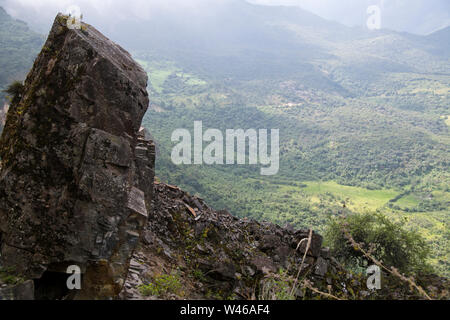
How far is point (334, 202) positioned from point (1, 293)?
74.6m

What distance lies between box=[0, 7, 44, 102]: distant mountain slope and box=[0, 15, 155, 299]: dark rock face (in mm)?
41278

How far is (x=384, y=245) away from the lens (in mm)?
17219

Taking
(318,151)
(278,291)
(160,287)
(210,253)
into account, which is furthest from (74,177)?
(318,151)

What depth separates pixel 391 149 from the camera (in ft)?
363

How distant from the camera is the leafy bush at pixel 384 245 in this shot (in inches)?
671

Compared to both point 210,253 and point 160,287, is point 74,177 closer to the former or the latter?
point 160,287

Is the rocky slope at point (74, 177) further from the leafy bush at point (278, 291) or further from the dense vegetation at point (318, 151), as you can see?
the dense vegetation at point (318, 151)

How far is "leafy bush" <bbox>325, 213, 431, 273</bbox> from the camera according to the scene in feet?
55.9

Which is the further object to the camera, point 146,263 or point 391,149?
point 391,149

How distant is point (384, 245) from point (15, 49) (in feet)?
318

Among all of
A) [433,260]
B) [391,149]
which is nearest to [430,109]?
[391,149]

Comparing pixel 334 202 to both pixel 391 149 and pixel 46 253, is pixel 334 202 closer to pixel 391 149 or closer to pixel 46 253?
pixel 391 149

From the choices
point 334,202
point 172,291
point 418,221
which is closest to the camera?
point 172,291

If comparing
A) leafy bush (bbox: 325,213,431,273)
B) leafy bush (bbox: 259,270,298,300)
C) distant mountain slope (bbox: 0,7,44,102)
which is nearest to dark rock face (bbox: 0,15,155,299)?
leafy bush (bbox: 259,270,298,300)
